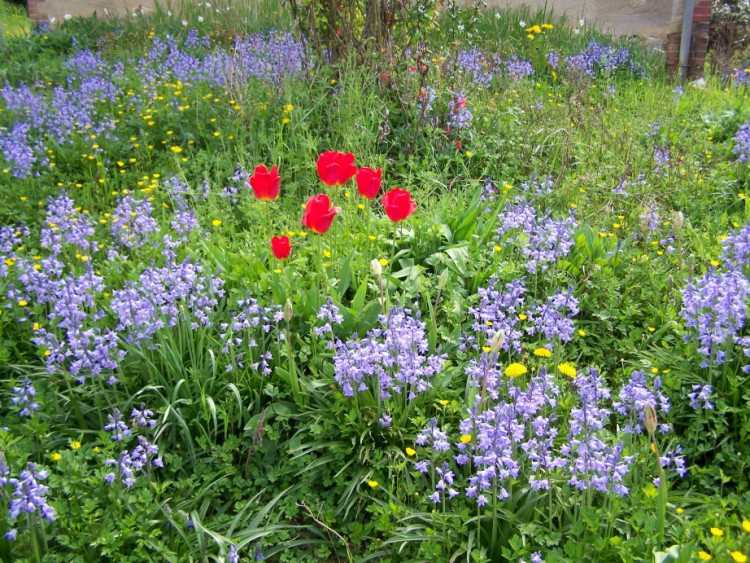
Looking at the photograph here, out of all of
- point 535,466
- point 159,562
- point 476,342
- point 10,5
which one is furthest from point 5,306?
point 10,5

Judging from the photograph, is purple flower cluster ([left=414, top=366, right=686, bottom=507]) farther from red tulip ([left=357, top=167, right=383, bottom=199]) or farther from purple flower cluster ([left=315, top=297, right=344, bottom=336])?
red tulip ([left=357, top=167, right=383, bottom=199])

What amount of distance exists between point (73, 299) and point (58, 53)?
6398 mm

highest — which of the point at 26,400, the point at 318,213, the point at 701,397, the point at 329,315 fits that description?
the point at 318,213

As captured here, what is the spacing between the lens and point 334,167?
291cm

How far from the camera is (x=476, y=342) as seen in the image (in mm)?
3061

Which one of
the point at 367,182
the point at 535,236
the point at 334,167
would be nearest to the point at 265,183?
the point at 334,167

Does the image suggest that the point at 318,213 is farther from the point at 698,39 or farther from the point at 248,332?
the point at 698,39

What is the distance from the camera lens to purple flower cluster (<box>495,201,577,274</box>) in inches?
131

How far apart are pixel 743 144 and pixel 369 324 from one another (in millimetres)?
3426

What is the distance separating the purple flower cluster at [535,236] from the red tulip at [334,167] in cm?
96

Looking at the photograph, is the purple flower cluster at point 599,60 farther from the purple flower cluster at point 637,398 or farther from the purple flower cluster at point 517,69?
the purple flower cluster at point 637,398

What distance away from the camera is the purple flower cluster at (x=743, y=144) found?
4.66m

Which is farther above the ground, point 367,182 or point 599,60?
point 367,182

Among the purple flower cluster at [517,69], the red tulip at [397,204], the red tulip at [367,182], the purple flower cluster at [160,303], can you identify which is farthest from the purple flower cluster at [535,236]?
the purple flower cluster at [517,69]
